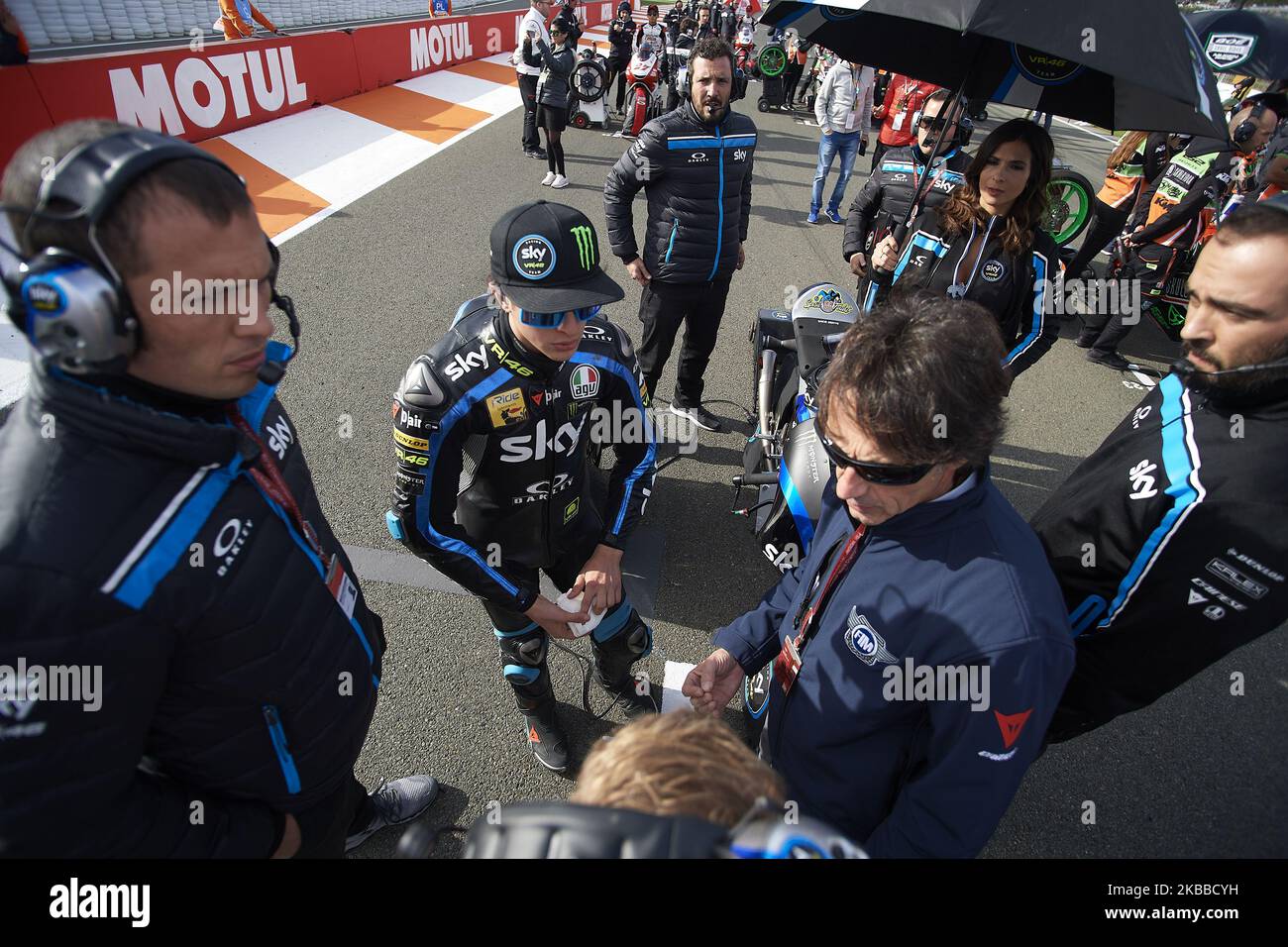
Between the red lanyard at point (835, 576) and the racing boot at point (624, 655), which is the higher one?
the red lanyard at point (835, 576)

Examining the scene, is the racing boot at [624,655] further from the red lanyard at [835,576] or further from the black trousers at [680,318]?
the black trousers at [680,318]

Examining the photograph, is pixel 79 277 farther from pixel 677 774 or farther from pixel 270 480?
pixel 677 774

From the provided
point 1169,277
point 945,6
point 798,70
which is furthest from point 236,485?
point 798,70

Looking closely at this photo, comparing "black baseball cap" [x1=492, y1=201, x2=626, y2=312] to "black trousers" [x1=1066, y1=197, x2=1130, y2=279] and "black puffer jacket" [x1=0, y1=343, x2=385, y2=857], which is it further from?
"black trousers" [x1=1066, y1=197, x2=1130, y2=279]

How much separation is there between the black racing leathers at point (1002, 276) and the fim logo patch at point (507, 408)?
2430 mm

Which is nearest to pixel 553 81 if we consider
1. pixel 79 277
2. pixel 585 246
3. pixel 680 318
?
pixel 680 318

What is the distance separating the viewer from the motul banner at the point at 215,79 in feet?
20.7

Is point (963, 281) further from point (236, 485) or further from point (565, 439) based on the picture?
point (236, 485)

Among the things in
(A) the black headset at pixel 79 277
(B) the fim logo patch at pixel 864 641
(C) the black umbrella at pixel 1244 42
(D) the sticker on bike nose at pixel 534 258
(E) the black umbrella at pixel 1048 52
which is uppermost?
(C) the black umbrella at pixel 1244 42

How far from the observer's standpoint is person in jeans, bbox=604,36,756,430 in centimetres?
403

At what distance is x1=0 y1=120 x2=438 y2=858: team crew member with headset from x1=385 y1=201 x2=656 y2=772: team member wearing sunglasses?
0.72 meters

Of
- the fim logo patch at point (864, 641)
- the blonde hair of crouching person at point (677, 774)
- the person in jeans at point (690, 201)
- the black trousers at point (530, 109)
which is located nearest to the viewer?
the blonde hair of crouching person at point (677, 774)

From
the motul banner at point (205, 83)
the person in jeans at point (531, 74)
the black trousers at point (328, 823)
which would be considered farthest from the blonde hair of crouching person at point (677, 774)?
the person in jeans at point (531, 74)

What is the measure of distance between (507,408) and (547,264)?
0.49 metres
